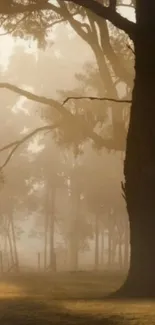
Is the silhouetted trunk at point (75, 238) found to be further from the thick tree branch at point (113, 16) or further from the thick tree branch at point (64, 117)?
the thick tree branch at point (113, 16)

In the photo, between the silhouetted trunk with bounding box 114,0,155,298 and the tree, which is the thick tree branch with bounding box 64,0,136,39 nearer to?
the tree

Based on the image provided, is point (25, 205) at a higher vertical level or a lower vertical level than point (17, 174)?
lower

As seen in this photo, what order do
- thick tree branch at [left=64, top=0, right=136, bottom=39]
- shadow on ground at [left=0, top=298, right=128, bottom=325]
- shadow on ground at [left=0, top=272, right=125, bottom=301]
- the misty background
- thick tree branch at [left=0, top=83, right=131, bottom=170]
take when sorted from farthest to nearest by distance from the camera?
the misty background → thick tree branch at [left=0, top=83, right=131, bottom=170] → shadow on ground at [left=0, top=272, right=125, bottom=301] → thick tree branch at [left=64, top=0, right=136, bottom=39] → shadow on ground at [left=0, top=298, right=128, bottom=325]

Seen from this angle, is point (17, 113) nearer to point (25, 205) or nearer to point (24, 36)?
point (25, 205)

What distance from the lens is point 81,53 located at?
80.0m

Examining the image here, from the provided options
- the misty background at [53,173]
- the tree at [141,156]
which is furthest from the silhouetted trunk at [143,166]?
the misty background at [53,173]

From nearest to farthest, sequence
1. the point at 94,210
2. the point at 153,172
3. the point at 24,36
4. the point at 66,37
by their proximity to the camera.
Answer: the point at 153,172, the point at 24,36, the point at 94,210, the point at 66,37

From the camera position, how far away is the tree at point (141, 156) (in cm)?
1272

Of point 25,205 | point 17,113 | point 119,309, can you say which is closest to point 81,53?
point 17,113

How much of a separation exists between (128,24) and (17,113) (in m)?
46.3

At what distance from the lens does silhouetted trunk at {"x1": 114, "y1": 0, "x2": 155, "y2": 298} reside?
12.7m

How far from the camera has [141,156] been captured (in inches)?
511

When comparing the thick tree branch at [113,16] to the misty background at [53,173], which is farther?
the misty background at [53,173]

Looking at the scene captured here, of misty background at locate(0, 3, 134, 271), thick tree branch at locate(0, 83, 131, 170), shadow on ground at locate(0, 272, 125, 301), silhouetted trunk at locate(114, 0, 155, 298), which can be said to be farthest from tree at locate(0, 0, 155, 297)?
misty background at locate(0, 3, 134, 271)
